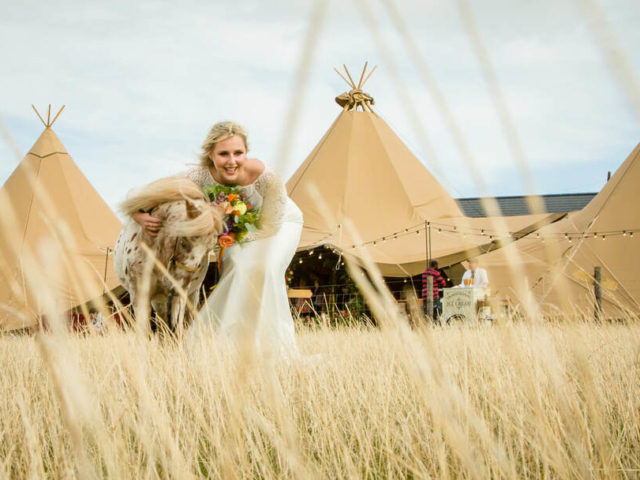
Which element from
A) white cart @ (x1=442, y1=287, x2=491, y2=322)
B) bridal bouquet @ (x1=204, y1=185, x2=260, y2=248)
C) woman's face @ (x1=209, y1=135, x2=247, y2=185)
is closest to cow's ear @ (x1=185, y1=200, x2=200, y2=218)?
bridal bouquet @ (x1=204, y1=185, x2=260, y2=248)

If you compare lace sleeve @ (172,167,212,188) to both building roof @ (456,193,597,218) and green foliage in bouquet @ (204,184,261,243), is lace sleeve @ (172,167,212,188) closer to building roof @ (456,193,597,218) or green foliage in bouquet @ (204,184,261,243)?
Result: green foliage in bouquet @ (204,184,261,243)

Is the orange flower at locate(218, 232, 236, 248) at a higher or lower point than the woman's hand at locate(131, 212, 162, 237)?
lower

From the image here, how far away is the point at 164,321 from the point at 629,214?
928cm

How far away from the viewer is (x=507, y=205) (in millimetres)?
22188

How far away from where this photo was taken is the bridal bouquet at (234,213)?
355 centimetres

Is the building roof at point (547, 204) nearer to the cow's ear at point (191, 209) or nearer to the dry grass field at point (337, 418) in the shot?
the cow's ear at point (191, 209)

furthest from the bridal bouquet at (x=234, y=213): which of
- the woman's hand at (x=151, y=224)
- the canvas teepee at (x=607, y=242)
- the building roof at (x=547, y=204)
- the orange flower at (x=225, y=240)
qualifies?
the building roof at (x=547, y=204)

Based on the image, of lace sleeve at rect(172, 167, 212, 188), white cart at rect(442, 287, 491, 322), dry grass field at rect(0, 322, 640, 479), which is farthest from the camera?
white cart at rect(442, 287, 491, 322)

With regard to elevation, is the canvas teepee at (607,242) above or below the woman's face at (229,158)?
below

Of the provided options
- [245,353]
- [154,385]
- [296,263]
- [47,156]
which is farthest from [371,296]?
[47,156]

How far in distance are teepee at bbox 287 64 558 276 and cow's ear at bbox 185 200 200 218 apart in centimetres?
687

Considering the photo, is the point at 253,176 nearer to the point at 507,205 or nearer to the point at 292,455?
the point at 292,455

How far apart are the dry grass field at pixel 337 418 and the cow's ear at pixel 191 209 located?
73 centimetres

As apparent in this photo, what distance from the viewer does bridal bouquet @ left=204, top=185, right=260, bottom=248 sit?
11.6ft
